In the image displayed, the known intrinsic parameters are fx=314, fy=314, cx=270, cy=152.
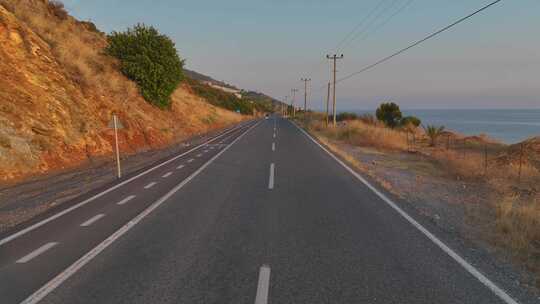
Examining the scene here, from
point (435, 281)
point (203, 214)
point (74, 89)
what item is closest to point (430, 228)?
point (435, 281)

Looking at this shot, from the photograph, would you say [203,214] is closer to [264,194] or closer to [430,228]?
[264,194]

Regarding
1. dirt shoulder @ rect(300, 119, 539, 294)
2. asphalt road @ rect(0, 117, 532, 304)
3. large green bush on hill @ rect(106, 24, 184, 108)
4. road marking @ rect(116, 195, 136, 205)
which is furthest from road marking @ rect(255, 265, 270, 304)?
large green bush on hill @ rect(106, 24, 184, 108)

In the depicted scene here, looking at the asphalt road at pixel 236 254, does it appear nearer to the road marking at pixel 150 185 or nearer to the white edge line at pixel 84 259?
the white edge line at pixel 84 259

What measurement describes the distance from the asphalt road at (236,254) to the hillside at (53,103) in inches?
226

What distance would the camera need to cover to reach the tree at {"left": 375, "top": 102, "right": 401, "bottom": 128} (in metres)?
50.7

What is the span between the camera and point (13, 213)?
6.92 m

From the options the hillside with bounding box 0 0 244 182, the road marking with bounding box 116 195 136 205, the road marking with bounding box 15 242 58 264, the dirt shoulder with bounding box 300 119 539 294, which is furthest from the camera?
the hillside with bounding box 0 0 244 182

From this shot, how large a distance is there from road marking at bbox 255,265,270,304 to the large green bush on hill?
23399 mm

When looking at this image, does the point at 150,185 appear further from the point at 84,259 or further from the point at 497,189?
the point at 497,189

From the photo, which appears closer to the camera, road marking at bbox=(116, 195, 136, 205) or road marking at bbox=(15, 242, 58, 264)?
road marking at bbox=(15, 242, 58, 264)

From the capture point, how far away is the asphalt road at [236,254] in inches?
147

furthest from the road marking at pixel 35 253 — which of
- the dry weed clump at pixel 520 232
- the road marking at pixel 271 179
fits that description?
the dry weed clump at pixel 520 232

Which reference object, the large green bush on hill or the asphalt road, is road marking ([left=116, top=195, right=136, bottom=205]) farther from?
the large green bush on hill

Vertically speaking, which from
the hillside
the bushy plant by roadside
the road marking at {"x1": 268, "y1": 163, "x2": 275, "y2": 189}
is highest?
the bushy plant by roadside
